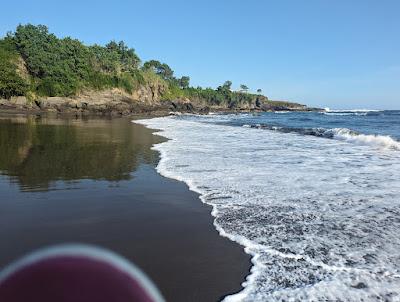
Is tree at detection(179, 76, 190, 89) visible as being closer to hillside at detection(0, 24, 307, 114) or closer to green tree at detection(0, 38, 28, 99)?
hillside at detection(0, 24, 307, 114)

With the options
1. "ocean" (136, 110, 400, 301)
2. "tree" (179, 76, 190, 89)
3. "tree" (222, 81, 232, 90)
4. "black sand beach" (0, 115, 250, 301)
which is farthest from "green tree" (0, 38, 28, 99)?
"tree" (222, 81, 232, 90)

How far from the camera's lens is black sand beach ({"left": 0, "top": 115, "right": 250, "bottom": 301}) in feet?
13.5

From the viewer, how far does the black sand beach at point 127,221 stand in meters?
4.10

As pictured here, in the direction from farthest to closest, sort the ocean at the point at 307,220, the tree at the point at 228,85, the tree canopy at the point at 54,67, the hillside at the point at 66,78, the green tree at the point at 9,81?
1. the tree at the point at 228,85
2. the tree canopy at the point at 54,67
3. the hillside at the point at 66,78
4. the green tree at the point at 9,81
5. the ocean at the point at 307,220

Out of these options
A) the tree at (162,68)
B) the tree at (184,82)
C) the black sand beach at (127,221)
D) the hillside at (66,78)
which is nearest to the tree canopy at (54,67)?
the hillside at (66,78)

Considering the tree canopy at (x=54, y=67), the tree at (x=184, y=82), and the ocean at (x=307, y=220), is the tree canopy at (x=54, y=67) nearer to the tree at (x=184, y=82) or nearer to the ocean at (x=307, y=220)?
the tree at (x=184, y=82)

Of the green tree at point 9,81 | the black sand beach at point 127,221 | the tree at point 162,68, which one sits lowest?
the black sand beach at point 127,221

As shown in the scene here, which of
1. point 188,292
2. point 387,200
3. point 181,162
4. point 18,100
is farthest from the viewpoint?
point 18,100

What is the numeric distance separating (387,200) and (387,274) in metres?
3.60

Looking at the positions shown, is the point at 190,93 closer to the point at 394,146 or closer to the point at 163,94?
the point at 163,94

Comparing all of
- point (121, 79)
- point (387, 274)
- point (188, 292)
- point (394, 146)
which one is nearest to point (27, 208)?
point (188, 292)

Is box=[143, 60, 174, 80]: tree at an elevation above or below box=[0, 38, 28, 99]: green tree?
above

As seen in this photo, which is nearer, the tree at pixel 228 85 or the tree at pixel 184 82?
the tree at pixel 184 82

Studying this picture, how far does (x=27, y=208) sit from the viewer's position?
637cm
